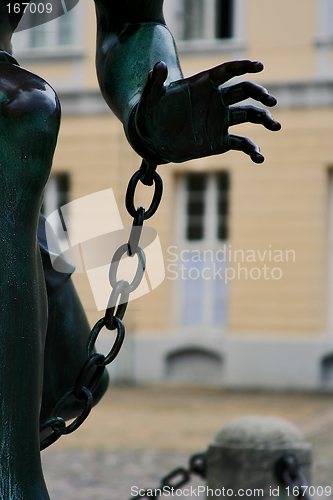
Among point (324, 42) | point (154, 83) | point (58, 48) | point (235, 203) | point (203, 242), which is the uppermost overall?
point (58, 48)

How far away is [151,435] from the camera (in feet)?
23.4

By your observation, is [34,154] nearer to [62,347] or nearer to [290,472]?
[62,347]

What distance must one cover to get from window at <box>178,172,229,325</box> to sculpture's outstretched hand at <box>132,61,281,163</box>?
10907 mm

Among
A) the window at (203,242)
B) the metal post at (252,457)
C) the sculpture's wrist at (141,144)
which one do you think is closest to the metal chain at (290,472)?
the metal post at (252,457)

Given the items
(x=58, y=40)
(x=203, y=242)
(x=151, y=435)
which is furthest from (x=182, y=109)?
(x=58, y=40)

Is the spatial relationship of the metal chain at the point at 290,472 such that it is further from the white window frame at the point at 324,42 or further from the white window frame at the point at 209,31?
the white window frame at the point at 209,31

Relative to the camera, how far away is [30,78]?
1086mm

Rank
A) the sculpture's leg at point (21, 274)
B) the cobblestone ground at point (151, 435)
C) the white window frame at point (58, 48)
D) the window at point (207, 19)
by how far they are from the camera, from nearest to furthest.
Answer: the sculpture's leg at point (21, 274) < the cobblestone ground at point (151, 435) < the window at point (207, 19) < the white window frame at point (58, 48)

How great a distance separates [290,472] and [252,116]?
5.55 feet

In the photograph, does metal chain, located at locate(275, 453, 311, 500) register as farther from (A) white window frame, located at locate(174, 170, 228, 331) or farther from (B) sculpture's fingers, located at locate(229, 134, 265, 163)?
(A) white window frame, located at locate(174, 170, 228, 331)

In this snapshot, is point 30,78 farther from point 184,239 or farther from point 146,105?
point 184,239

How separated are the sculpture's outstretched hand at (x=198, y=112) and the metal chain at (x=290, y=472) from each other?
1.62 metres

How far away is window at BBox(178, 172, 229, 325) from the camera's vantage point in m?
12.1

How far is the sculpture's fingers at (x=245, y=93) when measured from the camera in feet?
3.62
